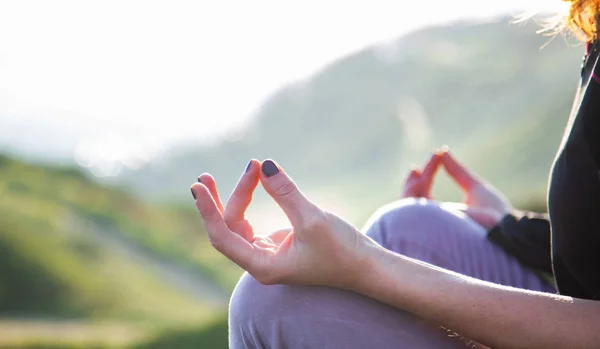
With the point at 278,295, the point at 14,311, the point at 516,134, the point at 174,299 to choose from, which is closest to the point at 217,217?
the point at 278,295

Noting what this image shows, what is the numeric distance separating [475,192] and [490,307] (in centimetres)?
73

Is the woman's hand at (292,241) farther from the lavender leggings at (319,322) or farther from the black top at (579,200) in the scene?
the black top at (579,200)

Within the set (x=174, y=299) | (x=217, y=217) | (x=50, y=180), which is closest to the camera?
(x=217, y=217)

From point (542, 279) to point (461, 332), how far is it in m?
0.38

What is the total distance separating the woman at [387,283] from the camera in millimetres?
729

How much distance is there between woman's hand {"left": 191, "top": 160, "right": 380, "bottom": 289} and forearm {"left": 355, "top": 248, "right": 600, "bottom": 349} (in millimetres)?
30

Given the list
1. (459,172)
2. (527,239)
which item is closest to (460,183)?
(459,172)

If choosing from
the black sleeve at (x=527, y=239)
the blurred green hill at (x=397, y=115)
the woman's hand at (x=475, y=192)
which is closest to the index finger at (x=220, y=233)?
the black sleeve at (x=527, y=239)

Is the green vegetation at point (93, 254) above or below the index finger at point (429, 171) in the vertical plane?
below

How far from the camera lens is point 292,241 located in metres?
0.73

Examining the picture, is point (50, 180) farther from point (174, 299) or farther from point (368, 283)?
point (368, 283)

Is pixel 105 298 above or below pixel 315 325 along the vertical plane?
A: below

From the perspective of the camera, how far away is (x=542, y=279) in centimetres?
108

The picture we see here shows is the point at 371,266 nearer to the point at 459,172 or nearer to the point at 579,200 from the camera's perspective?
the point at 579,200
